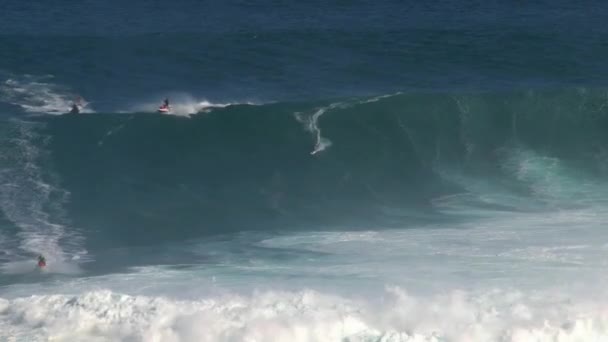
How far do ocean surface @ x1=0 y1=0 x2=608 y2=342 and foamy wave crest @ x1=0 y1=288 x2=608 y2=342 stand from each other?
0.07 metres

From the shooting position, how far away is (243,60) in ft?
164

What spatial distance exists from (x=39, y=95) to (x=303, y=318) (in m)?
20.6

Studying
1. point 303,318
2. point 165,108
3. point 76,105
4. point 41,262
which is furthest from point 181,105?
point 303,318

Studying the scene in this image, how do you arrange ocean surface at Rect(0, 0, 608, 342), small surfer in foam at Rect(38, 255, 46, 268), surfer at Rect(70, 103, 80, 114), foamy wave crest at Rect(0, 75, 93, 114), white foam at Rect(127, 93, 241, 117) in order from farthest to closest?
white foam at Rect(127, 93, 241, 117)
foamy wave crest at Rect(0, 75, 93, 114)
surfer at Rect(70, 103, 80, 114)
small surfer in foam at Rect(38, 255, 46, 268)
ocean surface at Rect(0, 0, 608, 342)

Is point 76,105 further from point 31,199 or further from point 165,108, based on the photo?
point 31,199

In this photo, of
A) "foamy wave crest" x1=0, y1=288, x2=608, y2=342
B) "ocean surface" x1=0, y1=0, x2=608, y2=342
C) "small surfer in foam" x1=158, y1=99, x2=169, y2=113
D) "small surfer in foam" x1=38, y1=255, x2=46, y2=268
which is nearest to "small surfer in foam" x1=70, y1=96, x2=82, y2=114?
"ocean surface" x1=0, y1=0, x2=608, y2=342

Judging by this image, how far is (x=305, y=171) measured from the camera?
39625mm

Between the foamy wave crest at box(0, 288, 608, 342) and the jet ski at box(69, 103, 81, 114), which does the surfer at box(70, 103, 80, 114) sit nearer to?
the jet ski at box(69, 103, 81, 114)

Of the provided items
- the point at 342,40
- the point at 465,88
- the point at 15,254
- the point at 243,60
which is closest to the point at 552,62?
the point at 465,88

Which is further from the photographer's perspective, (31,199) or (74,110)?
(74,110)

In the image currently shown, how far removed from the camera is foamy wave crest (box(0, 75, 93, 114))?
1715 inches

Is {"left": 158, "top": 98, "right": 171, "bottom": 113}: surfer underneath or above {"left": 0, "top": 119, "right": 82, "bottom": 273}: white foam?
above

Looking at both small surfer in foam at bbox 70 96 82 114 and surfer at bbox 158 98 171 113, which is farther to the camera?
surfer at bbox 158 98 171 113

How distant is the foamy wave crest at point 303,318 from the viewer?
2806 centimetres
